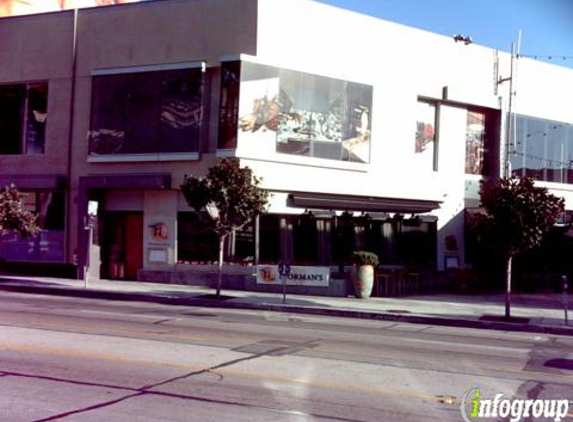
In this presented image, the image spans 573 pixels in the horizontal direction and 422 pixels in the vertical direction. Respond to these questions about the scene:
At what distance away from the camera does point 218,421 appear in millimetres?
6535

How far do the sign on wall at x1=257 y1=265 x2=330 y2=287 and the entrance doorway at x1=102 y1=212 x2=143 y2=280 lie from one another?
19.4 feet

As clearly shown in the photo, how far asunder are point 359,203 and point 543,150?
11239 millimetres

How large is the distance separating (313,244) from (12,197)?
10.6m

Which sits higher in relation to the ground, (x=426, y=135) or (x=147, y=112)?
(x=426, y=135)

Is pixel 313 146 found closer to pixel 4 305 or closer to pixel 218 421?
pixel 4 305

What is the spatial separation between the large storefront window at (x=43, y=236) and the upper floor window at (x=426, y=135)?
1449 cm

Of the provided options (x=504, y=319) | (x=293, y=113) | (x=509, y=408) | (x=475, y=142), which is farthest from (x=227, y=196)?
(x=475, y=142)

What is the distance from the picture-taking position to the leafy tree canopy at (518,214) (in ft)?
56.1

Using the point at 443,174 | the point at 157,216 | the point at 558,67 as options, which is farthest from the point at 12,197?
the point at 558,67

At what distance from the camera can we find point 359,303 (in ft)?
66.2

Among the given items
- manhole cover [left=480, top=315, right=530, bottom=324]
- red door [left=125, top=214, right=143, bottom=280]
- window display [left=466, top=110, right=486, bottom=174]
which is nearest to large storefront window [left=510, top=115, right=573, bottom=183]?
window display [left=466, top=110, right=486, bottom=174]

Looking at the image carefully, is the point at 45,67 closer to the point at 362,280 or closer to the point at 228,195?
the point at 228,195

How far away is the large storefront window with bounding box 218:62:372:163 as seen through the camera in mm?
23141

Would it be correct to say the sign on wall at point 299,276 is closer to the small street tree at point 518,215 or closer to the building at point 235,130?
the building at point 235,130
